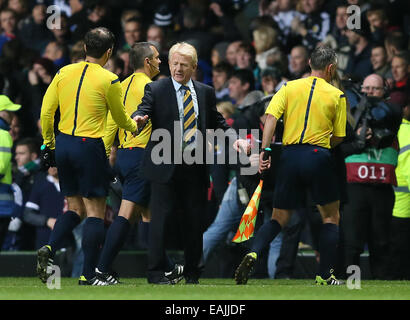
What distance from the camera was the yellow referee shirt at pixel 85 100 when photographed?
9891 mm

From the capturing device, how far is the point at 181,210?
10.3 m

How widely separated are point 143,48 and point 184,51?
0.87 meters

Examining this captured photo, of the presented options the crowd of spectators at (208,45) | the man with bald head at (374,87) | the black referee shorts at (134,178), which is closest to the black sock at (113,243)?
the black referee shorts at (134,178)

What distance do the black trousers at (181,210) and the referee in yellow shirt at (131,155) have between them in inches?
16.0

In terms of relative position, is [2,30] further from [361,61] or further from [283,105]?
[283,105]

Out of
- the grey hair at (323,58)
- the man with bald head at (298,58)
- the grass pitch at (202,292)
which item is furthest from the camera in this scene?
the man with bald head at (298,58)

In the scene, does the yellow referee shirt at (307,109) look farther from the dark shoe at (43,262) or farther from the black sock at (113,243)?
the dark shoe at (43,262)

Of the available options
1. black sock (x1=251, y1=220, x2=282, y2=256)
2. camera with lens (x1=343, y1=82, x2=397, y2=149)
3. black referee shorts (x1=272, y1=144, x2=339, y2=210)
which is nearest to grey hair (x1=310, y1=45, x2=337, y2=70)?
black referee shorts (x1=272, y1=144, x2=339, y2=210)

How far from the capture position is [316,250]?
42.2 ft

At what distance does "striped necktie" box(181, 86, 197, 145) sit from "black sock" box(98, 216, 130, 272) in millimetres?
1015

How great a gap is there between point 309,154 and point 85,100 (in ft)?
6.73

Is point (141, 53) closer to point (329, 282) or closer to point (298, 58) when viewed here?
point (329, 282)

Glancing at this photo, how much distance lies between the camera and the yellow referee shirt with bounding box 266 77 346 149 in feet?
33.9
